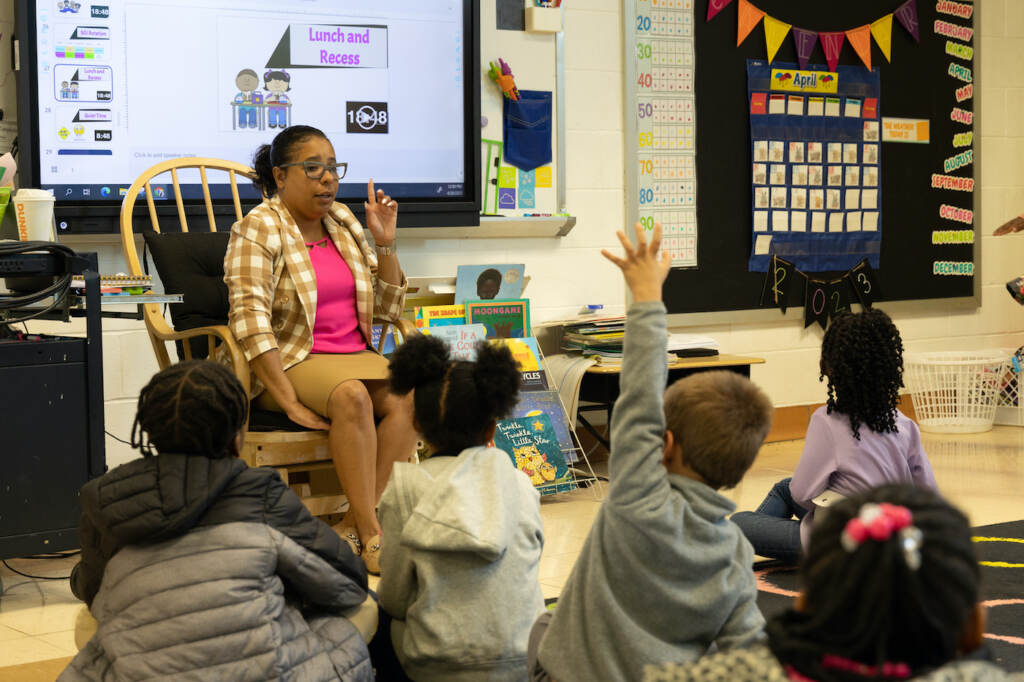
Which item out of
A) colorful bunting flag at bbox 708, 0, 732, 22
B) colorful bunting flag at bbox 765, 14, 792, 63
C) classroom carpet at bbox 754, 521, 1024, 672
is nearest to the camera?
classroom carpet at bbox 754, 521, 1024, 672

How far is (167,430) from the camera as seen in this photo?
160 centimetres

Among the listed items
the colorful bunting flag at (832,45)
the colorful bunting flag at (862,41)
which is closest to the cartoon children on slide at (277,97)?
the colorful bunting flag at (832,45)

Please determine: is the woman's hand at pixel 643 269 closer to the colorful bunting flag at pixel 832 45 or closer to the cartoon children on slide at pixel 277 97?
the cartoon children on slide at pixel 277 97

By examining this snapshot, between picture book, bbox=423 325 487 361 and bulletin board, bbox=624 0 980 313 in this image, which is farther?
bulletin board, bbox=624 0 980 313

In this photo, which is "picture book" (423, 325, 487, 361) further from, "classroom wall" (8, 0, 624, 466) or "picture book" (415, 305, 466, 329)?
"classroom wall" (8, 0, 624, 466)

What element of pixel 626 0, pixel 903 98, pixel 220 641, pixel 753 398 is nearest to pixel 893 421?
pixel 753 398

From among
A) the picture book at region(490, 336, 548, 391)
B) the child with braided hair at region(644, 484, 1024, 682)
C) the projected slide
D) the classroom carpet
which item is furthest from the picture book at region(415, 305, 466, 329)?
the child with braided hair at region(644, 484, 1024, 682)

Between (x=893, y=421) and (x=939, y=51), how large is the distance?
3.28 m

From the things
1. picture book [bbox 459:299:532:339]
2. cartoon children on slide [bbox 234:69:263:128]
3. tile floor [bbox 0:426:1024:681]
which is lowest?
tile floor [bbox 0:426:1024:681]

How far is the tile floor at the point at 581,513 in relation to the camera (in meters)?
2.48

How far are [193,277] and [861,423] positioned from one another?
1808mm

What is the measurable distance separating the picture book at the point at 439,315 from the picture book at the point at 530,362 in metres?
0.15

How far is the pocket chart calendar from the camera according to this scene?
4883 mm

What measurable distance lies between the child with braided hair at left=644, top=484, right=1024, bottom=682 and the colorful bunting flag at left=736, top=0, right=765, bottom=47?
13.4 feet
